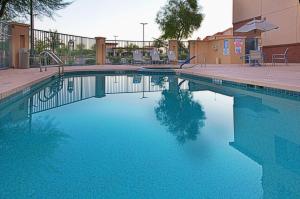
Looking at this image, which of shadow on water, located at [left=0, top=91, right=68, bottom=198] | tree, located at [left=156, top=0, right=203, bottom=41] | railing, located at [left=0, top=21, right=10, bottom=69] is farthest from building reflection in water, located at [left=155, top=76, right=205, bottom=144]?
tree, located at [left=156, top=0, right=203, bottom=41]

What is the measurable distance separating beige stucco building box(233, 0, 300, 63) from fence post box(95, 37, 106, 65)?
9.59 metres

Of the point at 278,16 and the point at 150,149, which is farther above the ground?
the point at 278,16

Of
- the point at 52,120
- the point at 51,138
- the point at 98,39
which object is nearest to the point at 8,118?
the point at 52,120

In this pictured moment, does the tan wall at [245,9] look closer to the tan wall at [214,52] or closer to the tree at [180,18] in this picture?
the tan wall at [214,52]

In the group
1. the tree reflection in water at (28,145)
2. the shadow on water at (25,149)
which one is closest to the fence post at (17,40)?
the shadow on water at (25,149)

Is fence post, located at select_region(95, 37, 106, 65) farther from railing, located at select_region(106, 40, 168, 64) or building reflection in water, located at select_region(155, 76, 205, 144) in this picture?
building reflection in water, located at select_region(155, 76, 205, 144)

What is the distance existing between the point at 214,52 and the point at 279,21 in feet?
15.1

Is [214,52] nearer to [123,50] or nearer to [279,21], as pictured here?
[279,21]

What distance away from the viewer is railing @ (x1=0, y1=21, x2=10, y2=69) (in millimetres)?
12905

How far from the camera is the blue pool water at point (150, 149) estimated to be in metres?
2.50

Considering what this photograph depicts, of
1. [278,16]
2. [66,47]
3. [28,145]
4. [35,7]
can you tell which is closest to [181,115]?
[28,145]

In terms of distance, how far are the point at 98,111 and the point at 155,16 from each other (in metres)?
28.9

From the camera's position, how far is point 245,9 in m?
22.2

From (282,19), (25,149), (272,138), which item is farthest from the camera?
(282,19)
